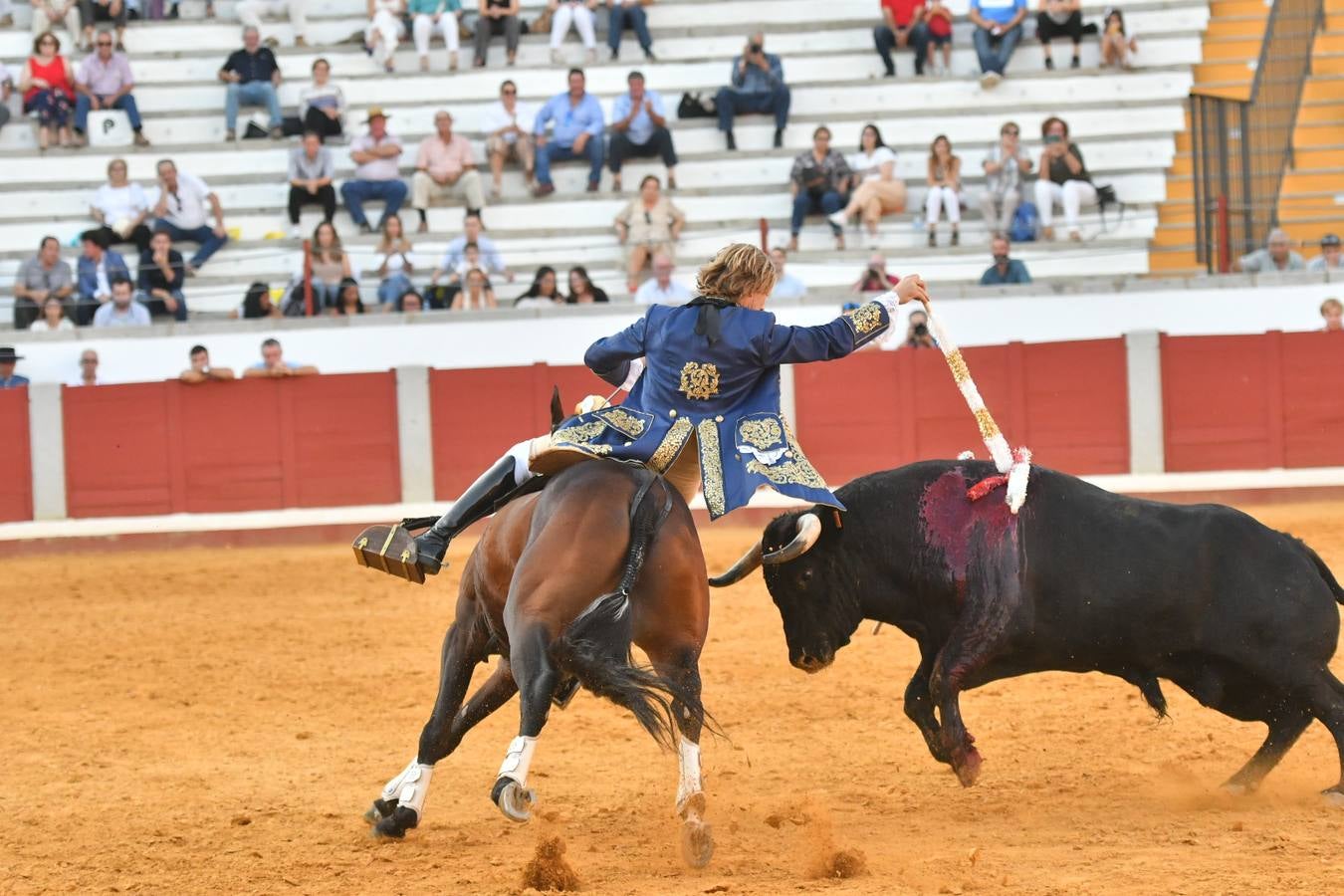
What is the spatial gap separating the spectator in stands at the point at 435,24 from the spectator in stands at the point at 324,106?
38.7 inches

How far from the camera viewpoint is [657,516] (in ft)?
15.1

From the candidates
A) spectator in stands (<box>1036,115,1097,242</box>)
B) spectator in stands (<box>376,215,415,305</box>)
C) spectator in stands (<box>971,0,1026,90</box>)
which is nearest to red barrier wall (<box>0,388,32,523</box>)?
spectator in stands (<box>376,215,415,305</box>)

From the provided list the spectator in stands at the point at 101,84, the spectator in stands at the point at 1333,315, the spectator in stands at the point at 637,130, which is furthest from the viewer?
the spectator in stands at the point at 101,84

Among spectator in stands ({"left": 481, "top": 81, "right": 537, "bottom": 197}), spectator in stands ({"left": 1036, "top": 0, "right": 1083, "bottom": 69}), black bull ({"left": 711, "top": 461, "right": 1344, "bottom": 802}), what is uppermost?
spectator in stands ({"left": 1036, "top": 0, "right": 1083, "bottom": 69})

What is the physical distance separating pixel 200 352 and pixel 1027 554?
31.6 ft

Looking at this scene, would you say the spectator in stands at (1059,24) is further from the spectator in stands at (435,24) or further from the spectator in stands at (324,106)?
the spectator in stands at (324,106)

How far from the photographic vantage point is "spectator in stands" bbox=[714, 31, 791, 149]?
620 inches

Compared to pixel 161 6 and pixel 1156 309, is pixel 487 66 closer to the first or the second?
pixel 161 6

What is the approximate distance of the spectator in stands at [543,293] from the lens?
14.2m

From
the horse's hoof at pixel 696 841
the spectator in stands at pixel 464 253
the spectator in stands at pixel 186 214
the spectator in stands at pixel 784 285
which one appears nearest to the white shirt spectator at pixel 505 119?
the spectator in stands at pixel 464 253

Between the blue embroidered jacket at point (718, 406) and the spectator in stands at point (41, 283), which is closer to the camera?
the blue embroidered jacket at point (718, 406)

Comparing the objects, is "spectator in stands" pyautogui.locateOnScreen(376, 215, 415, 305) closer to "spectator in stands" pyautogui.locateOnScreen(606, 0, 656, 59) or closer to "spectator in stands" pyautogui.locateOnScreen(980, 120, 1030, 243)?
"spectator in stands" pyautogui.locateOnScreen(606, 0, 656, 59)

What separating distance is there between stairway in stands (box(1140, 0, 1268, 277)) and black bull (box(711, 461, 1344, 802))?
9825 mm

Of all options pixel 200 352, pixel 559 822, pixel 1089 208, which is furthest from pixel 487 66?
pixel 559 822
